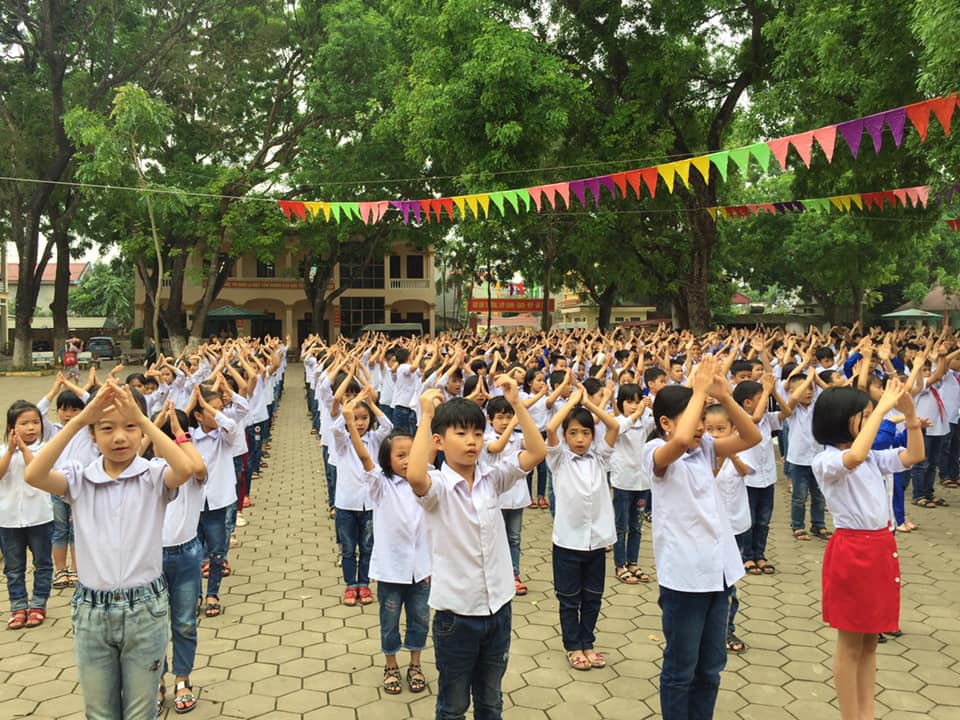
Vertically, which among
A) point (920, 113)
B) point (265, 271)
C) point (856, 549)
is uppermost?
point (265, 271)

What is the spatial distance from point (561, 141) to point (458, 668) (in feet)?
47.3

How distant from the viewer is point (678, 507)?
3027mm

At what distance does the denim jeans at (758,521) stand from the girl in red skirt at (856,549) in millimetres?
2091

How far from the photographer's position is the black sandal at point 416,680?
3.75m

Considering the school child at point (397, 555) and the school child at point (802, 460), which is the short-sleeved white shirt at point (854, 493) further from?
the school child at point (802, 460)

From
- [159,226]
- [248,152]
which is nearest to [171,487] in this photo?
[159,226]

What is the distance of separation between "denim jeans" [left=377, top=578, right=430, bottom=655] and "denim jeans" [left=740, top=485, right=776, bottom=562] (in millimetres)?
2731

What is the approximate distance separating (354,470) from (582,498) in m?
1.62

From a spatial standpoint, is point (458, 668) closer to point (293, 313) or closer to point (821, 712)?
point (821, 712)

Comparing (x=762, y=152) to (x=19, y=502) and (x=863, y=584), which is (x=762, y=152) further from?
(x=19, y=502)

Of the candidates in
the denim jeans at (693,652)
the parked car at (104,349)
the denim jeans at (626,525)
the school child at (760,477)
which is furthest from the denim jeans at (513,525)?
the parked car at (104,349)

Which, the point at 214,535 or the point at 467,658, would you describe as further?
the point at 214,535

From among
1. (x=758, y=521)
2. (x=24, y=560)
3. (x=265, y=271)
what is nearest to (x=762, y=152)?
(x=758, y=521)

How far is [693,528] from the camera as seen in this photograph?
2.99m
